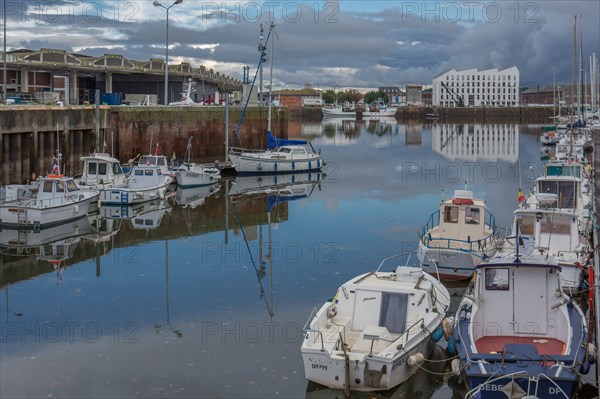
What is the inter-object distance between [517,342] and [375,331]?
2.70 meters

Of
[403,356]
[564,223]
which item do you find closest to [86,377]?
[403,356]

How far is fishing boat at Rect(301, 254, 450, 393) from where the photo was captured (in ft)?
43.6

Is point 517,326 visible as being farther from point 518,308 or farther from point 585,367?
point 585,367

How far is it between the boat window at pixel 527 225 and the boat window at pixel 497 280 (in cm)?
686

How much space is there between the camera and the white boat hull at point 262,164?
5038 cm

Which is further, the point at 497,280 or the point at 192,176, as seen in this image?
the point at 192,176

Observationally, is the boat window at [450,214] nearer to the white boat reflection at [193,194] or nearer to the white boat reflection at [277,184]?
the white boat reflection at [193,194]

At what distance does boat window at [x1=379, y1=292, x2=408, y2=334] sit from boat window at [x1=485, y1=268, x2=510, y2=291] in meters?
1.66

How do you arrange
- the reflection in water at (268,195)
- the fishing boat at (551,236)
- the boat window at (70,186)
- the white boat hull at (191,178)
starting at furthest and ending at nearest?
the white boat hull at (191,178), the boat window at (70,186), the reflection in water at (268,195), the fishing boat at (551,236)

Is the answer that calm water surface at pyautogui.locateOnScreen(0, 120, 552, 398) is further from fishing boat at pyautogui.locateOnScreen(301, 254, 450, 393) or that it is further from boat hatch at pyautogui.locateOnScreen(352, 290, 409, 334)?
boat hatch at pyautogui.locateOnScreen(352, 290, 409, 334)

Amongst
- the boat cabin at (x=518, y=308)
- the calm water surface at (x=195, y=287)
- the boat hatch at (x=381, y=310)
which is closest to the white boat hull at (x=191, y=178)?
the calm water surface at (x=195, y=287)

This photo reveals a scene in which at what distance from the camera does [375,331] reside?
1453 centimetres

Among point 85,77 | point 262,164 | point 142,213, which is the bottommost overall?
point 142,213

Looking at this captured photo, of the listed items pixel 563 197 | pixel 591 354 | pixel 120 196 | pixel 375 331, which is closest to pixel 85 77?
pixel 120 196
